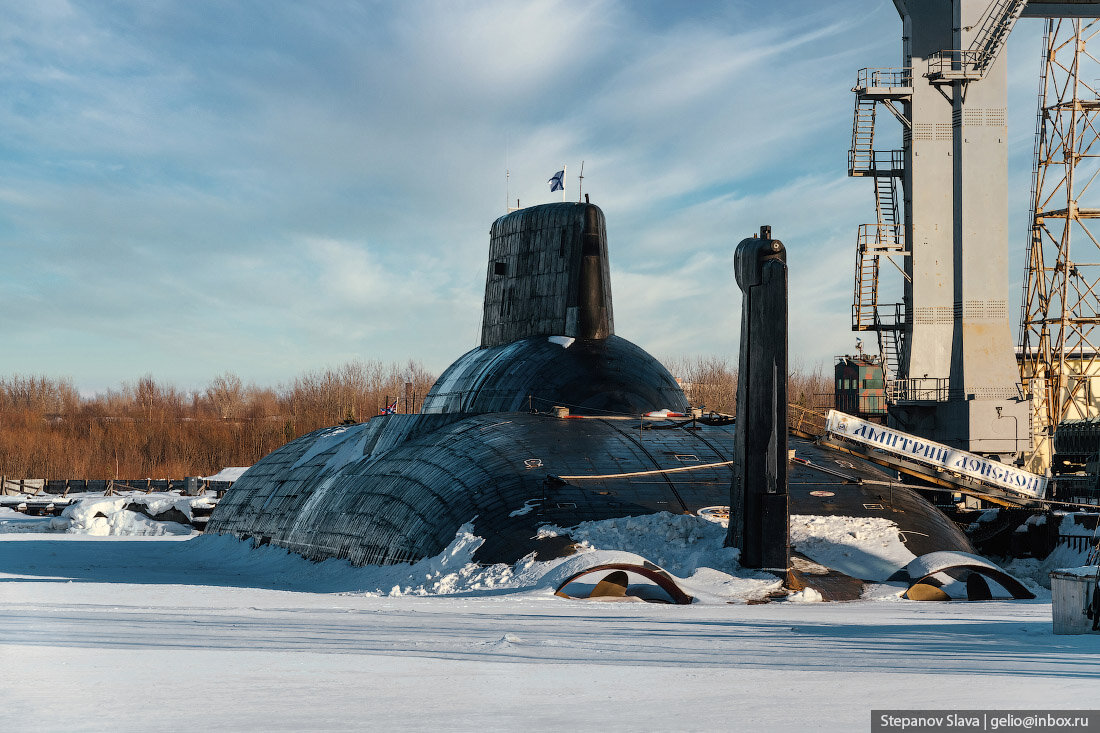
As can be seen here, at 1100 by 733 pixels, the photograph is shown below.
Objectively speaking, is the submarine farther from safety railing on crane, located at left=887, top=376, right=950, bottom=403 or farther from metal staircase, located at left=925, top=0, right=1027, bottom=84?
metal staircase, located at left=925, top=0, right=1027, bottom=84

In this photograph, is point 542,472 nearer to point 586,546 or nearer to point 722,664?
point 586,546

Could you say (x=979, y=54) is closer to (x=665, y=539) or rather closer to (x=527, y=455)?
(x=527, y=455)

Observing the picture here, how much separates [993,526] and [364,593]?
12.6m

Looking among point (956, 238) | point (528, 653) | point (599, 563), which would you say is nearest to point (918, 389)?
point (956, 238)

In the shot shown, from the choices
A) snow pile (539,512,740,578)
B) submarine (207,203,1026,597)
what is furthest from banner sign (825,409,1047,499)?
snow pile (539,512,740,578)

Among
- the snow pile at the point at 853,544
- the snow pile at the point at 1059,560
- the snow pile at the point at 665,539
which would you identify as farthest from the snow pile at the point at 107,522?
the snow pile at the point at 1059,560

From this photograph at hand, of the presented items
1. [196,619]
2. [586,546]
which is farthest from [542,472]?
[196,619]

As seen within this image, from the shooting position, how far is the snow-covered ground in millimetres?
6633

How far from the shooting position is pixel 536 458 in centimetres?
1850

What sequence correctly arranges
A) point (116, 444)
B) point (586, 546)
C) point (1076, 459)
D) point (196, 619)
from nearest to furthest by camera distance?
point (196, 619) < point (586, 546) < point (1076, 459) < point (116, 444)

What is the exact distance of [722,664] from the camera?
8.63 metres

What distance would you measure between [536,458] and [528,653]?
31.1 feet

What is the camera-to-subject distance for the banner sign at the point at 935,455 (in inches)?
830

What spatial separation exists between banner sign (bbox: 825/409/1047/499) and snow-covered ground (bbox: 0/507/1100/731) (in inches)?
208
